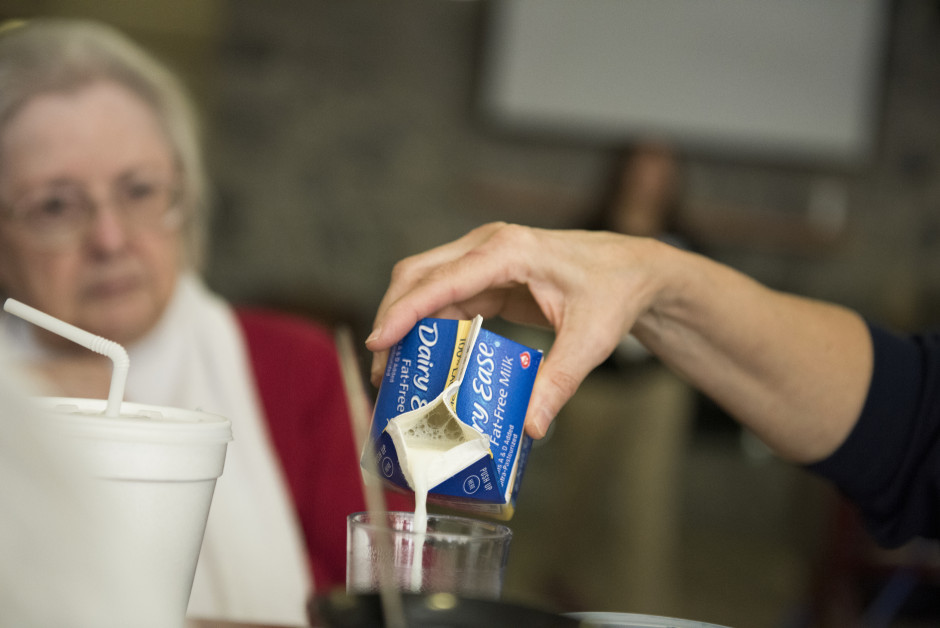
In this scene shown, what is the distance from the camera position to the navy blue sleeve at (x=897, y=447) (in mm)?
933

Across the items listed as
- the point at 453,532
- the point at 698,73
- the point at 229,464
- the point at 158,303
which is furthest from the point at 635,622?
the point at 698,73

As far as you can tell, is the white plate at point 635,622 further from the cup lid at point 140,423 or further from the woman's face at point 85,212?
the woman's face at point 85,212

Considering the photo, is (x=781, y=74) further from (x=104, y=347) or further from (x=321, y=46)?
(x=104, y=347)

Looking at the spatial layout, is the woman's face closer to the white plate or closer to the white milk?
the white milk

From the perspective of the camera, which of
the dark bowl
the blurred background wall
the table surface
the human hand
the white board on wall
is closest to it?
the dark bowl

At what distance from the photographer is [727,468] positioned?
4.39m

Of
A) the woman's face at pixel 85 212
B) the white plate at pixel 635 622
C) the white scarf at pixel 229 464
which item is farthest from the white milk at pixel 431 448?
the woman's face at pixel 85 212

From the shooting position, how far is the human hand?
702 mm

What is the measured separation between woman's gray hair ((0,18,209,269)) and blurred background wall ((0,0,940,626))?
309 cm

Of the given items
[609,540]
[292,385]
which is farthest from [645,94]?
[292,385]

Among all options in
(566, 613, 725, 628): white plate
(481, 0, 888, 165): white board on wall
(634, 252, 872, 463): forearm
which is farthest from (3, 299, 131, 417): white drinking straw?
(481, 0, 888, 165): white board on wall

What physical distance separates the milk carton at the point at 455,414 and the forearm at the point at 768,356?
31 cm

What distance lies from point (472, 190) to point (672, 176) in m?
1.33

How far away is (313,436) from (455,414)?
2.30 feet
